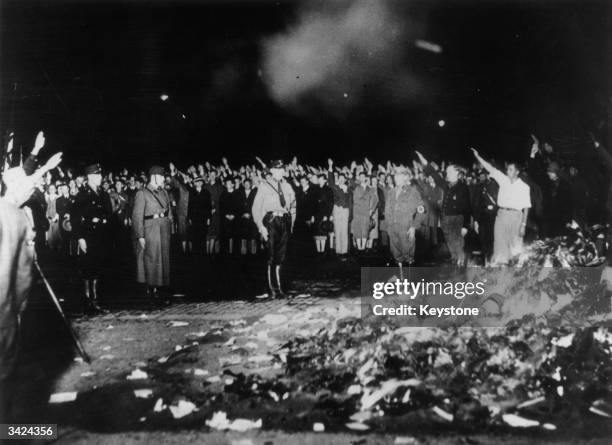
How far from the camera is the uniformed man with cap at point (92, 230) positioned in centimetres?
470

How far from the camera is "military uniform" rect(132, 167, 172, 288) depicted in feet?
15.7

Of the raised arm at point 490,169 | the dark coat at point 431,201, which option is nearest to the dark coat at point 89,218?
the dark coat at point 431,201

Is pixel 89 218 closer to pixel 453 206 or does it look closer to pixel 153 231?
pixel 153 231

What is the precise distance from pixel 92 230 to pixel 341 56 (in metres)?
2.93

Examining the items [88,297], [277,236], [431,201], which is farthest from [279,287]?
[88,297]

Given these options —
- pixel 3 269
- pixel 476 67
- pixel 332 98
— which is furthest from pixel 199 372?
pixel 476 67

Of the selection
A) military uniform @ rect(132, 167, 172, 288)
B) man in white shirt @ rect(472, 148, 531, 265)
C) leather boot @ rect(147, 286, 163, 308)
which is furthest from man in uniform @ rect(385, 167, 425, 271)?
leather boot @ rect(147, 286, 163, 308)

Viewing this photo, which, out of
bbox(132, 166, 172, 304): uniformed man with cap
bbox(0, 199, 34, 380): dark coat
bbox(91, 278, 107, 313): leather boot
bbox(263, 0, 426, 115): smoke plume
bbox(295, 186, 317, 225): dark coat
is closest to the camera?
bbox(0, 199, 34, 380): dark coat

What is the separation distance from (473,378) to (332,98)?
2800 millimetres

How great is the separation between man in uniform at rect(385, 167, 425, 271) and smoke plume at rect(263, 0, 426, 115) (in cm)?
86

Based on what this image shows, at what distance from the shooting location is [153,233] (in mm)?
4871

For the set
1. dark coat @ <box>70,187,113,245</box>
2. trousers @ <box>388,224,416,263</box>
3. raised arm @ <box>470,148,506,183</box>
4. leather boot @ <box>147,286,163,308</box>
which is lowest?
leather boot @ <box>147,286,163,308</box>

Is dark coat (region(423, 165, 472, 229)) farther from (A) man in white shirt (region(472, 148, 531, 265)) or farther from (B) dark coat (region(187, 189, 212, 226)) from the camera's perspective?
(B) dark coat (region(187, 189, 212, 226))

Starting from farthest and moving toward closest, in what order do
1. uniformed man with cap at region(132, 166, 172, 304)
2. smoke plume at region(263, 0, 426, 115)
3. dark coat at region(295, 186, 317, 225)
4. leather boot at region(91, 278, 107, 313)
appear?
dark coat at region(295, 186, 317, 225) → uniformed man with cap at region(132, 166, 172, 304) → leather boot at region(91, 278, 107, 313) → smoke plume at region(263, 0, 426, 115)
